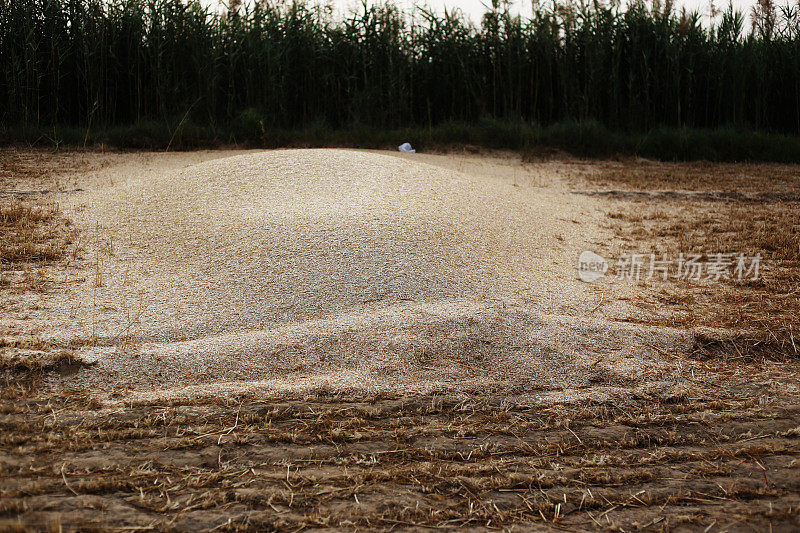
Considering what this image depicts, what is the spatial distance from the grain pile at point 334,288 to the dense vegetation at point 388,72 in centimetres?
251

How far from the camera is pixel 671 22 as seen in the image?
6.67 meters

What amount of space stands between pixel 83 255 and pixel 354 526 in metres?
2.35

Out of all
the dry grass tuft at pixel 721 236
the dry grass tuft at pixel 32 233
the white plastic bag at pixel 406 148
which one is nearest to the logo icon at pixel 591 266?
the dry grass tuft at pixel 721 236

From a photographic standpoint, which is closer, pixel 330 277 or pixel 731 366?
pixel 731 366

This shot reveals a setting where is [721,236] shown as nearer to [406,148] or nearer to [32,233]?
[406,148]

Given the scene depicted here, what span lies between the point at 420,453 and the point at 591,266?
1867 mm

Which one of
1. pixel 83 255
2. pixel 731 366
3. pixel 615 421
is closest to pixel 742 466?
pixel 615 421

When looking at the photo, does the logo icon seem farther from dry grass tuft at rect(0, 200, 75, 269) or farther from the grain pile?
dry grass tuft at rect(0, 200, 75, 269)

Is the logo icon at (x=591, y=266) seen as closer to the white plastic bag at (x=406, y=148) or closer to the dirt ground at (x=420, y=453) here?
the dirt ground at (x=420, y=453)

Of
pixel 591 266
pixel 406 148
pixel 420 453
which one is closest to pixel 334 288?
pixel 420 453

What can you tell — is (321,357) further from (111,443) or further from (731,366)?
(731,366)

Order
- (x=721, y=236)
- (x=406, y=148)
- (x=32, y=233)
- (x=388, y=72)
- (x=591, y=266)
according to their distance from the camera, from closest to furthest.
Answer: (x=591, y=266), (x=32, y=233), (x=721, y=236), (x=406, y=148), (x=388, y=72)

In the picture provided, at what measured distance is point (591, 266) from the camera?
3238 millimetres

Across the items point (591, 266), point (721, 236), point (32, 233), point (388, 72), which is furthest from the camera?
point (388, 72)
